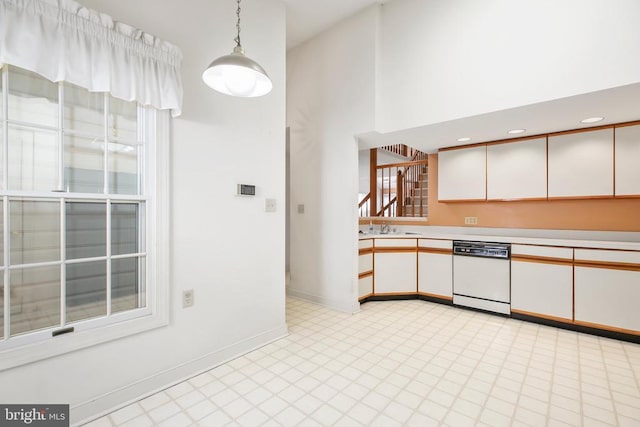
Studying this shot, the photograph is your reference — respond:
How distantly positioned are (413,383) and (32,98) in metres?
→ 3.01

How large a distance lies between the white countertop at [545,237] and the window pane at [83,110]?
2970mm

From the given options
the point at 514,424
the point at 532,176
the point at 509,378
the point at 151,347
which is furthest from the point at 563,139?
the point at 151,347

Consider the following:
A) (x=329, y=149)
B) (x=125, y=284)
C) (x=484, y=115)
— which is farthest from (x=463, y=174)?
(x=125, y=284)

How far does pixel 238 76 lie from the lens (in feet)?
5.76

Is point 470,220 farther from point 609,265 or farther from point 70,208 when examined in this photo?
point 70,208

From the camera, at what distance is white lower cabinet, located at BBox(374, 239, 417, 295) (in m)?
4.02

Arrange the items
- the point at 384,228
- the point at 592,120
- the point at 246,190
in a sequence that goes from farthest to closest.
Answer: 1. the point at 384,228
2. the point at 592,120
3. the point at 246,190

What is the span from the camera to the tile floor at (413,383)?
176 cm

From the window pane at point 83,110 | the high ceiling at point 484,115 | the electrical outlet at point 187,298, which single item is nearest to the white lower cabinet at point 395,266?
the high ceiling at point 484,115

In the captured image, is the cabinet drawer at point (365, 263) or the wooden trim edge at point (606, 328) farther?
the cabinet drawer at point (365, 263)

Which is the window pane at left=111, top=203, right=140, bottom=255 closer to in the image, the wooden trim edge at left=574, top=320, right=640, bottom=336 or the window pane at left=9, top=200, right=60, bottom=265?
the window pane at left=9, top=200, right=60, bottom=265

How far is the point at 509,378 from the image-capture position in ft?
7.10

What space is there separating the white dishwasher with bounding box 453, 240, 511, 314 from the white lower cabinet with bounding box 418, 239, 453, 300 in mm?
78

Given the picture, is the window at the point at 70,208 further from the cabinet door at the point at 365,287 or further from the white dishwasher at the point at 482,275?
the white dishwasher at the point at 482,275
